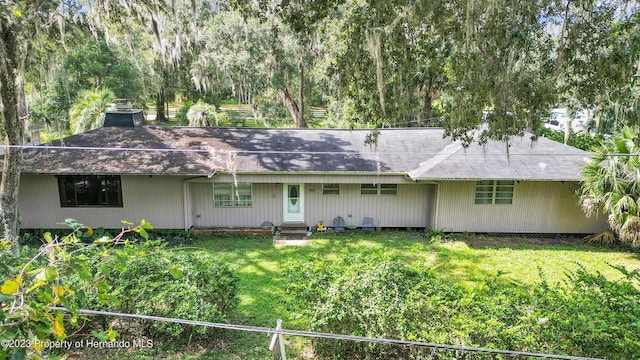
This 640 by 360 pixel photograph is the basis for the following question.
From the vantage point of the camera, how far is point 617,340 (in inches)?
148

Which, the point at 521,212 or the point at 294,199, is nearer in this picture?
the point at 521,212

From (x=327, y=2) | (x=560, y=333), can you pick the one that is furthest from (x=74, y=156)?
(x=560, y=333)

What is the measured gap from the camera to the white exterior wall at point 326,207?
37.4 feet

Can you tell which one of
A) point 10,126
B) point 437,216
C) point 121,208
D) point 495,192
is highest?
point 10,126

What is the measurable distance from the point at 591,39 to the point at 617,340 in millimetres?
3940

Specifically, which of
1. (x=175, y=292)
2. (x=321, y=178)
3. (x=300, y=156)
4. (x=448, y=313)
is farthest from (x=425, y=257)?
(x=175, y=292)

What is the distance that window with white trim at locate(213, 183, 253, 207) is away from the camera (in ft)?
37.4

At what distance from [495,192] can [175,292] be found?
9.25 m

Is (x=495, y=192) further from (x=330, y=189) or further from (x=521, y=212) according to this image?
(x=330, y=189)

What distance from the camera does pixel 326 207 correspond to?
11508 millimetres

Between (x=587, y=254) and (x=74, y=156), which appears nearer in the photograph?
(x=587, y=254)

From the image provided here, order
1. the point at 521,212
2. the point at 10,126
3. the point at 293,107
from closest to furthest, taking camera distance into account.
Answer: the point at 10,126 < the point at 521,212 < the point at 293,107

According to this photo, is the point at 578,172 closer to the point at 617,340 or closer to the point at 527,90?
the point at 527,90

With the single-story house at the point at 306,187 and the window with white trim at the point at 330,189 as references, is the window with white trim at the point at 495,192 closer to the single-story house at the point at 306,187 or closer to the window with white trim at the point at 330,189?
the single-story house at the point at 306,187
